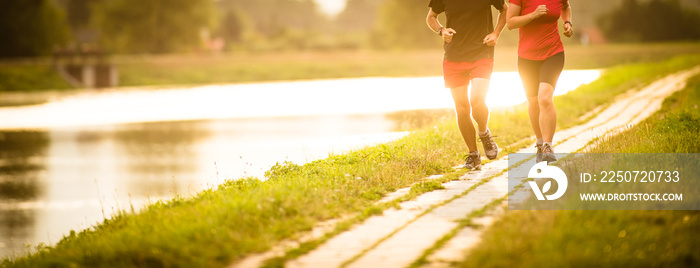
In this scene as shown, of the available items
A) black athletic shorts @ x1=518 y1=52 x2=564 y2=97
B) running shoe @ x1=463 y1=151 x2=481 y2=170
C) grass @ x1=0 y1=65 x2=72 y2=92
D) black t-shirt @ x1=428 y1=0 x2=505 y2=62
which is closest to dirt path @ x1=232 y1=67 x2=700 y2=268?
running shoe @ x1=463 y1=151 x2=481 y2=170

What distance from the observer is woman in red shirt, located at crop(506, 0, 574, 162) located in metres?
7.92

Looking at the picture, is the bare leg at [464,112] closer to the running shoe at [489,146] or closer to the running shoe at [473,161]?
the running shoe at [473,161]

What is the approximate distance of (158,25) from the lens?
8075cm

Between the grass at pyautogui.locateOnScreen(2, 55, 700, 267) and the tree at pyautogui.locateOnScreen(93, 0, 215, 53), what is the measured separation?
72988mm

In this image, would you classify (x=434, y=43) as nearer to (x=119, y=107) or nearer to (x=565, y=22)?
(x=119, y=107)

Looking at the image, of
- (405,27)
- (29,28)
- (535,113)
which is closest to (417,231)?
Answer: (535,113)

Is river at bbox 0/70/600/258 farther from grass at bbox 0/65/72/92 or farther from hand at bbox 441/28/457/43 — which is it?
grass at bbox 0/65/72/92

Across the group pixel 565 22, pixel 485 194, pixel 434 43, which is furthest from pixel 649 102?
pixel 434 43

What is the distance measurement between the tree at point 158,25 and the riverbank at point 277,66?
12.0m

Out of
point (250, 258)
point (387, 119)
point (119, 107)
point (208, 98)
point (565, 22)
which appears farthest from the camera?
point (208, 98)

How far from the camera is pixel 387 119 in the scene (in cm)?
2441

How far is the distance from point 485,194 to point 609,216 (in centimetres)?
152

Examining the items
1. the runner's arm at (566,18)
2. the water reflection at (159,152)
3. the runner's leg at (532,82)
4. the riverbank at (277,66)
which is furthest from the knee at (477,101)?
the riverbank at (277,66)

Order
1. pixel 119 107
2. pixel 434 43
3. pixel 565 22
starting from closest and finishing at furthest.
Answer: pixel 565 22, pixel 119 107, pixel 434 43
